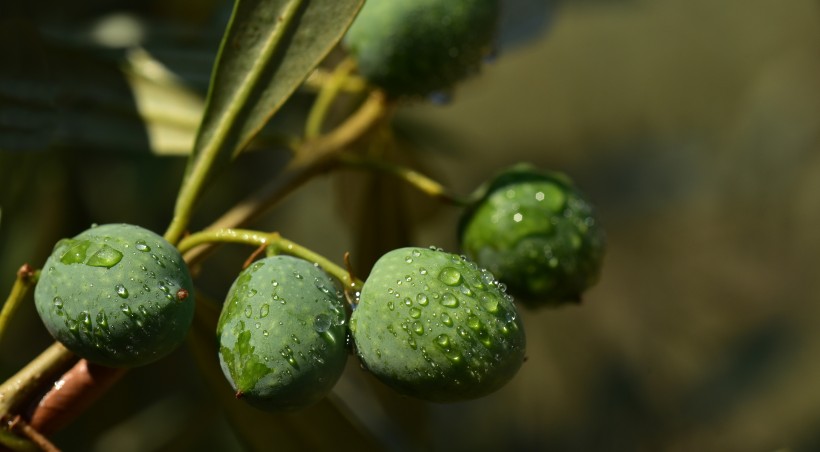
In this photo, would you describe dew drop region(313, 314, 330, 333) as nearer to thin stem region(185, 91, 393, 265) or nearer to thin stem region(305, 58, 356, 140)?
thin stem region(185, 91, 393, 265)

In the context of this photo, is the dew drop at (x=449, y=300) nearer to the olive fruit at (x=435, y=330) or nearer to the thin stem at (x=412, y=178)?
the olive fruit at (x=435, y=330)

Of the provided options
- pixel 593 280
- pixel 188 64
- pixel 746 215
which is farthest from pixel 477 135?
pixel 593 280

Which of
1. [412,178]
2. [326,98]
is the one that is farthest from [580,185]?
[412,178]

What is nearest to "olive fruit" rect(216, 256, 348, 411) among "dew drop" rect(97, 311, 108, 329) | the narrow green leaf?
"dew drop" rect(97, 311, 108, 329)

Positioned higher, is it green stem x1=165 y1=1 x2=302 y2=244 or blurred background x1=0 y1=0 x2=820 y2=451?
green stem x1=165 y1=1 x2=302 y2=244

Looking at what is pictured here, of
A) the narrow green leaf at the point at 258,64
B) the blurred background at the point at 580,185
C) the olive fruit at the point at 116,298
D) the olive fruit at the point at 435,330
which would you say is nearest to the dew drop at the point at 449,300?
the olive fruit at the point at 435,330

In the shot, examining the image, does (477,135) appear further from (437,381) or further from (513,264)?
(437,381)
